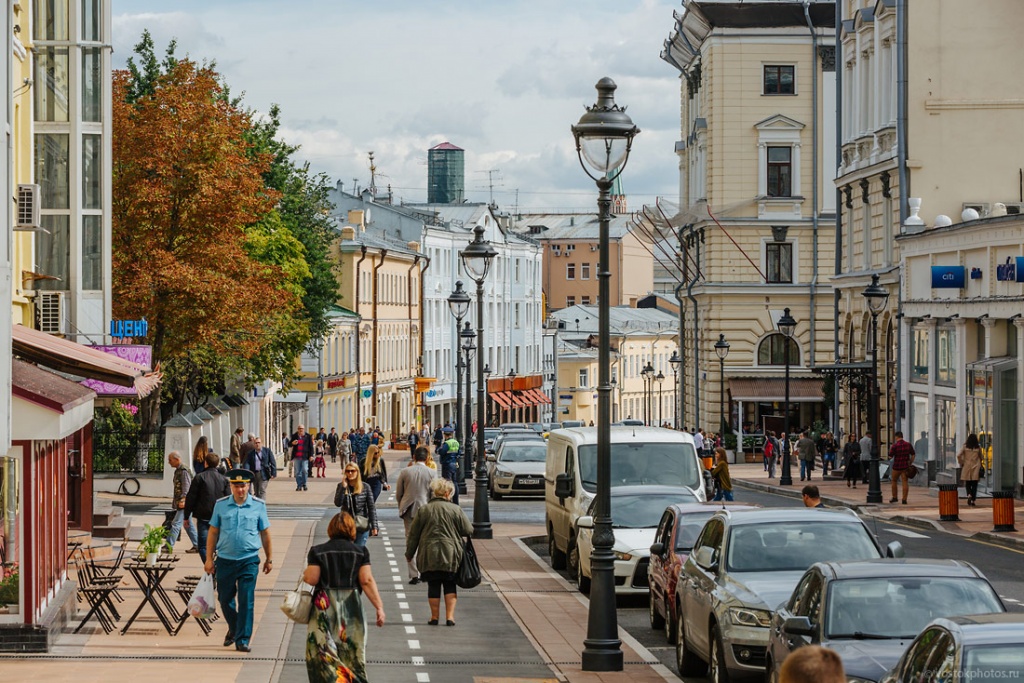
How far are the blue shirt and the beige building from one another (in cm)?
5970

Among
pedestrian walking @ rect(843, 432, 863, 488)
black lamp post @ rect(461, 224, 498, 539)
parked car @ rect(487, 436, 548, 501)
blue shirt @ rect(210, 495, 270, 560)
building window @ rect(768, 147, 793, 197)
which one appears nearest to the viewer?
blue shirt @ rect(210, 495, 270, 560)

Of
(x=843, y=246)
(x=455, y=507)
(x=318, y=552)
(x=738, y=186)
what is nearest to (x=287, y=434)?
(x=738, y=186)

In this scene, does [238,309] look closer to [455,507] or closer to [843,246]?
[455,507]

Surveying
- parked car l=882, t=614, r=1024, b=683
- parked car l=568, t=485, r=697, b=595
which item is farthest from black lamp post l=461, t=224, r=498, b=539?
parked car l=882, t=614, r=1024, b=683

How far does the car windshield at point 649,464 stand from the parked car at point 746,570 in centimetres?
842

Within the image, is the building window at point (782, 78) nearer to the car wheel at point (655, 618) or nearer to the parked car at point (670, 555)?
the parked car at point (670, 555)

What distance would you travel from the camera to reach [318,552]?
12.9 meters

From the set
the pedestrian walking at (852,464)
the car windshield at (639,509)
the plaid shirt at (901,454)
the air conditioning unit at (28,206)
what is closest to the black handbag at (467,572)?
the car windshield at (639,509)

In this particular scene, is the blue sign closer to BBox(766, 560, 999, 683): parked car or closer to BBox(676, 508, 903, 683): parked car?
BBox(676, 508, 903, 683): parked car

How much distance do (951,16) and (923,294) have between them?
9492 millimetres

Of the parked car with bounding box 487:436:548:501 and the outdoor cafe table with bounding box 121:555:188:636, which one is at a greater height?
the outdoor cafe table with bounding box 121:555:188:636

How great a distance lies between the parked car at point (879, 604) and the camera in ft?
38.8

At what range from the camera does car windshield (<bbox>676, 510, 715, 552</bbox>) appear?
18125 millimetres

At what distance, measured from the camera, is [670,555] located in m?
17.8
